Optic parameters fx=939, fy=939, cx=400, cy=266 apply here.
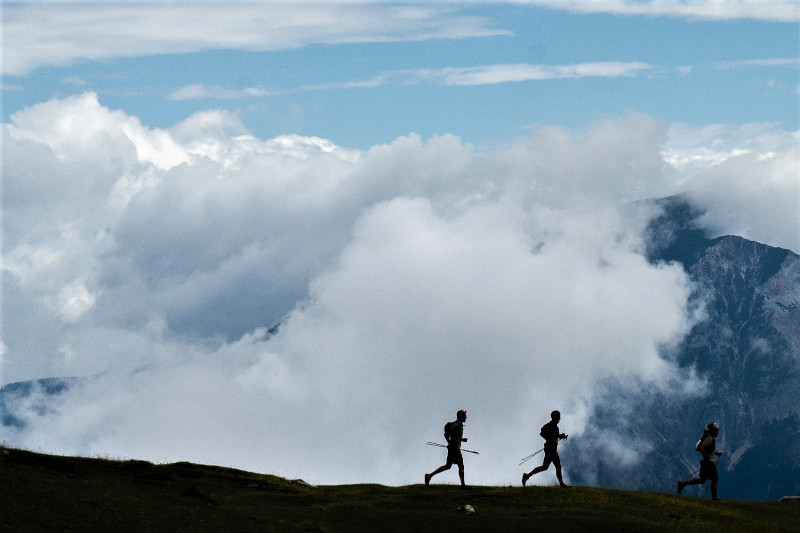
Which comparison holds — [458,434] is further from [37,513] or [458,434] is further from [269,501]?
[37,513]

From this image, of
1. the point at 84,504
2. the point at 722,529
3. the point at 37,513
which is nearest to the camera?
the point at 37,513

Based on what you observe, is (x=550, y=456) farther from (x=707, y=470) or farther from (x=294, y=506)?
(x=294, y=506)

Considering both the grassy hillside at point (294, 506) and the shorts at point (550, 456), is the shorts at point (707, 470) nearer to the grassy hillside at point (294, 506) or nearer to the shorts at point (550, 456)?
the grassy hillside at point (294, 506)

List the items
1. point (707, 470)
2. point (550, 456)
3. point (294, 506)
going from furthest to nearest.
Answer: point (550, 456), point (707, 470), point (294, 506)

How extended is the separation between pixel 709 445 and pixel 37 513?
23.7 meters

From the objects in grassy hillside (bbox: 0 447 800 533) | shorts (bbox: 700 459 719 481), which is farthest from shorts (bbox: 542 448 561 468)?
shorts (bbox: 700 459 719 481)

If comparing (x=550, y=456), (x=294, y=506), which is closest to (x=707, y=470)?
(x=550, y=456)

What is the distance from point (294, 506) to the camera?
3362 cm

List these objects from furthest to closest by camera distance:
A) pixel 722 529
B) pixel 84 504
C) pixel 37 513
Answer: pixel 722 529 → pixel 84 504 → pixel 37 513

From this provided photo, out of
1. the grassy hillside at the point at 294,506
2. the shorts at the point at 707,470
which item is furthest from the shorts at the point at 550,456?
the shorts at the point at 707,470

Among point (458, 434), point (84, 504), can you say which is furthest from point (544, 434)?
point (84, 504)

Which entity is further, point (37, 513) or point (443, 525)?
point (443, 525)

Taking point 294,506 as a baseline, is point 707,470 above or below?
above

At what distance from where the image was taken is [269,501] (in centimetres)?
3466
